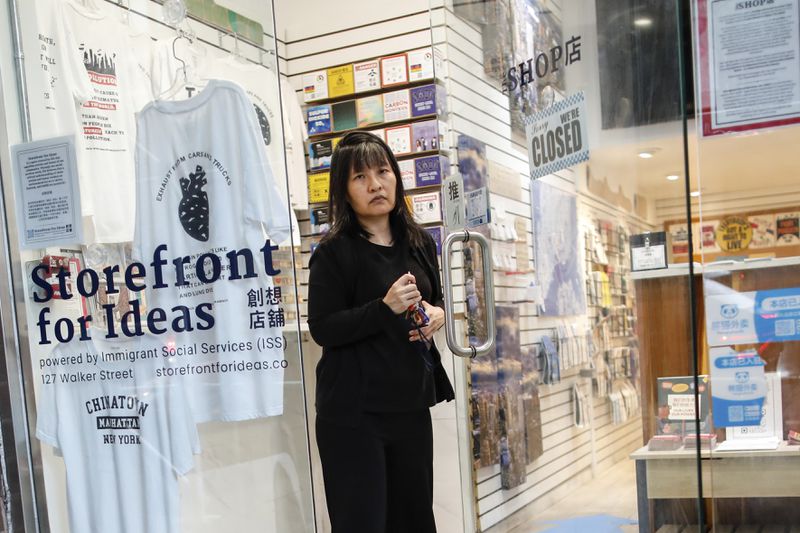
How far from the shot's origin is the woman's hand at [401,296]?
82.0 inches

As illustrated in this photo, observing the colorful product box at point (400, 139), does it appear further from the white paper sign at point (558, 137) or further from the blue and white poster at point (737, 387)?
the blue and white poster at point (737, 387)

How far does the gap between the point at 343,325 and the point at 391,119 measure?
2117 millimetres

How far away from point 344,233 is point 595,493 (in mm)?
988

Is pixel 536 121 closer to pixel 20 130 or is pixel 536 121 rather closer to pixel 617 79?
pixel 617 79

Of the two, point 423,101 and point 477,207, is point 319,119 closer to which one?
point 423,101

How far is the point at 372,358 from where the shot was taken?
217cm

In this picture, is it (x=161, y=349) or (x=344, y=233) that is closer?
(x=161, y=349)

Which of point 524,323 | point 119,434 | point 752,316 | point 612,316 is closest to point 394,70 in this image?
point 524,323

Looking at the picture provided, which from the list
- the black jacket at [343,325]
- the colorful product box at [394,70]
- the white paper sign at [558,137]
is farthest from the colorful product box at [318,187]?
the white paper sign at [558,137]

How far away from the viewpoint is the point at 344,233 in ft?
7.41

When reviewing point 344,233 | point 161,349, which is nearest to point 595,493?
point 344,233

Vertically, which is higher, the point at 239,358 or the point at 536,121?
the point at 536,121

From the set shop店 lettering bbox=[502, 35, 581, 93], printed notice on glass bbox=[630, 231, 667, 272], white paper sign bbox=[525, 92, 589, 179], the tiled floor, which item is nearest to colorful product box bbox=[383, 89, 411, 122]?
shop店 lettering bbox=[502, 35, 581, 93]

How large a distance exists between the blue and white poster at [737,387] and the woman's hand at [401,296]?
0.84 m
